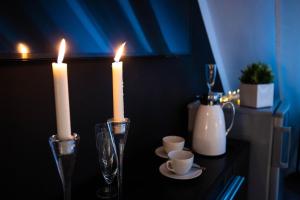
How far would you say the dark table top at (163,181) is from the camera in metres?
0.83

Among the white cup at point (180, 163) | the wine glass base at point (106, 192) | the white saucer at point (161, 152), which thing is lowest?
the wine glass base at point (106, 192)

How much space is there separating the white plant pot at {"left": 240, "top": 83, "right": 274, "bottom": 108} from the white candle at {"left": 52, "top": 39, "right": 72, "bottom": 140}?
1005 millimetres

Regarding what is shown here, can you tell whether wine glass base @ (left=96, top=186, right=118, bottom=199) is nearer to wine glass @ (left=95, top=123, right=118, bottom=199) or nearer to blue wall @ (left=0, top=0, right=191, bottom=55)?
wine glass @ (left=95, top=123, right=118, bottom=199)

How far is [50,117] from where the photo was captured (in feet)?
2.51

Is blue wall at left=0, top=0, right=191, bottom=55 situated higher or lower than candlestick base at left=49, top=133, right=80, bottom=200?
higher

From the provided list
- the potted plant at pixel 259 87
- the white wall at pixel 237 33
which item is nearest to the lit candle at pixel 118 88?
the potted plant at pixel 259 87

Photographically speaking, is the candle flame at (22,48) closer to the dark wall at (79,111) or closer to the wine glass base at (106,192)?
the dark wall at (79,111)

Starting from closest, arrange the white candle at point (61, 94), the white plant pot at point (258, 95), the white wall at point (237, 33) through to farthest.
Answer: the white candle at point (61, 94), the white plant pot at point (258, 95), the white wall at point (237, 33)

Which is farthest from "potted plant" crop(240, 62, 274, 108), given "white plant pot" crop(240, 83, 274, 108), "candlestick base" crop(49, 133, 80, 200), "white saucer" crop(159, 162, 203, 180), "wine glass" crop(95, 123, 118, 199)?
"candlestick base" crop(49, 133, 80, 200)

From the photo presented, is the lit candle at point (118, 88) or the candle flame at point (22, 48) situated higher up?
the candle flame at point (22, 48)

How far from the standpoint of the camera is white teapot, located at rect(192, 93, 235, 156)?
1.10 metres

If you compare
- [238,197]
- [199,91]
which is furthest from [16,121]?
[199,91]

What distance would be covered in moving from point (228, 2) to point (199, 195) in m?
1.23

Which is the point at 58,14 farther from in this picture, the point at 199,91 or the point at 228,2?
the point at 228,2
